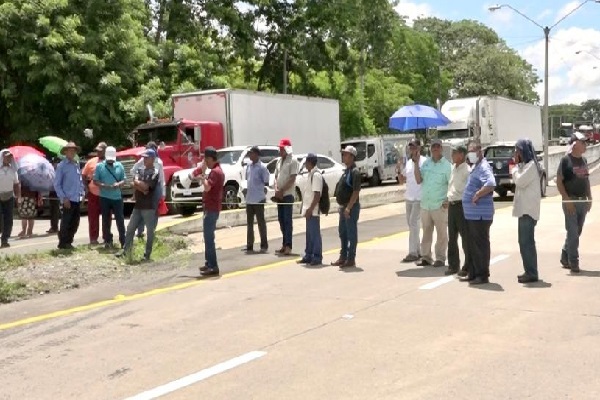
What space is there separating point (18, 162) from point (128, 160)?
5.20 m

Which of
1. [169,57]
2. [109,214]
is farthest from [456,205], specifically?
[169,57]

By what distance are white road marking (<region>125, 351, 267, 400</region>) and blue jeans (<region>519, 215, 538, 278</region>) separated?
14.0 ft

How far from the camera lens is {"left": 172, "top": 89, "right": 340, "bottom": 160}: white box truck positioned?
77.4 feet

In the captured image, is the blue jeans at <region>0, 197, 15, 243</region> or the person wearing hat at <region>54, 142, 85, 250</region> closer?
the person wearing hat at <region>54, 142, 85, 250</region>

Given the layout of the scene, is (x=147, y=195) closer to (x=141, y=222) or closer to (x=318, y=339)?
(x=141, y=222)

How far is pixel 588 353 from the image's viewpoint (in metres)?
6.15

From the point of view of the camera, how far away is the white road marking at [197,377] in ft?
17.3

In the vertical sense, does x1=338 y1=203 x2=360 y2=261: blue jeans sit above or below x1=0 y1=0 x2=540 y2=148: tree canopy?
below

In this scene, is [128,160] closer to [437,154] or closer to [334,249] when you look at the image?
[334,249]

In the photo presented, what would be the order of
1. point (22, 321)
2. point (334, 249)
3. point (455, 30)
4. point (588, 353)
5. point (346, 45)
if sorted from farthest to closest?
point (455, 30), point (346, 45), point (334, 249), point (22, 321), point (588, 353)

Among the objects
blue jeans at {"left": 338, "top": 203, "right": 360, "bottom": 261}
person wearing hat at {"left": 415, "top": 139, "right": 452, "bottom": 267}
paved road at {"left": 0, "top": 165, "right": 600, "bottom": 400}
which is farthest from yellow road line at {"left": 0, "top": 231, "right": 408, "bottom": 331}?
person wearing hat at {"left": 415, "top": 139, "right": 452, "bottom": 267}

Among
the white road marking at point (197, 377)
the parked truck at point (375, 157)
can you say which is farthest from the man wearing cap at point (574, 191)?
the parked truck at point (375, 157)

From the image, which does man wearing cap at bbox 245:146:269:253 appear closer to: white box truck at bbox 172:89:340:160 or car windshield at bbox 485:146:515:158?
white box truck at bbox 172:89:340:160

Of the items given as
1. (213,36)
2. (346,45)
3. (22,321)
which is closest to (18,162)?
(22,321)
